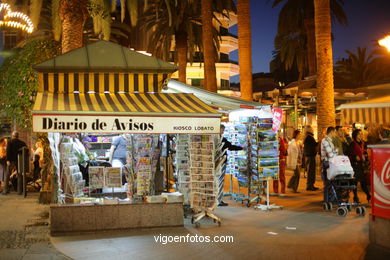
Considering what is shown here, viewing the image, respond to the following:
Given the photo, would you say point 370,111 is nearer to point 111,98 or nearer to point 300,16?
point 111,98

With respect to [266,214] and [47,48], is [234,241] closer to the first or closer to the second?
[266,214]

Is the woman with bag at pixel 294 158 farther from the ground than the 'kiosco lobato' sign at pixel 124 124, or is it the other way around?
the 'kiosco lobato' sign at pixel 124 124

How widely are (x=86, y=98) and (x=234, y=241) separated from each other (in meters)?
4.43

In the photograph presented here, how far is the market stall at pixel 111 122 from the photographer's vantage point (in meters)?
10.2

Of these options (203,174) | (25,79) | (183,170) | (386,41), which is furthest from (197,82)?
(203,174)

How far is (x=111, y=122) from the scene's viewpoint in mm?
10188

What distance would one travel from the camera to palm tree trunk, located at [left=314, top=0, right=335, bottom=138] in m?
19.5

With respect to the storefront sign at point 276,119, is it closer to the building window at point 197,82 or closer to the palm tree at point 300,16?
the palm tree at point 300,16

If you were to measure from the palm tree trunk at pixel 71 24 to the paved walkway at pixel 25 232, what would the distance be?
4.94m

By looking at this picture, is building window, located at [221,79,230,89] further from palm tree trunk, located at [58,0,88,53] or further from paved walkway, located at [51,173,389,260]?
paved walkway, located at [51,173,389,260]

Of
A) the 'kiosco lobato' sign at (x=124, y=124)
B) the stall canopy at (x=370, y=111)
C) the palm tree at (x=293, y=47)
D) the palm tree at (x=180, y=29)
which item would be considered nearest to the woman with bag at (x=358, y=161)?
the stall canopy at (x=370, y=111)

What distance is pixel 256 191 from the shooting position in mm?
14219

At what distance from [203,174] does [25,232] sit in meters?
3.92

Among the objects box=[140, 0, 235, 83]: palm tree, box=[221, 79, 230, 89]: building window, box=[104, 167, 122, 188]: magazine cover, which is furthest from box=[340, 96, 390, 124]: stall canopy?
box=[221, 79, 230, 89]: building window
